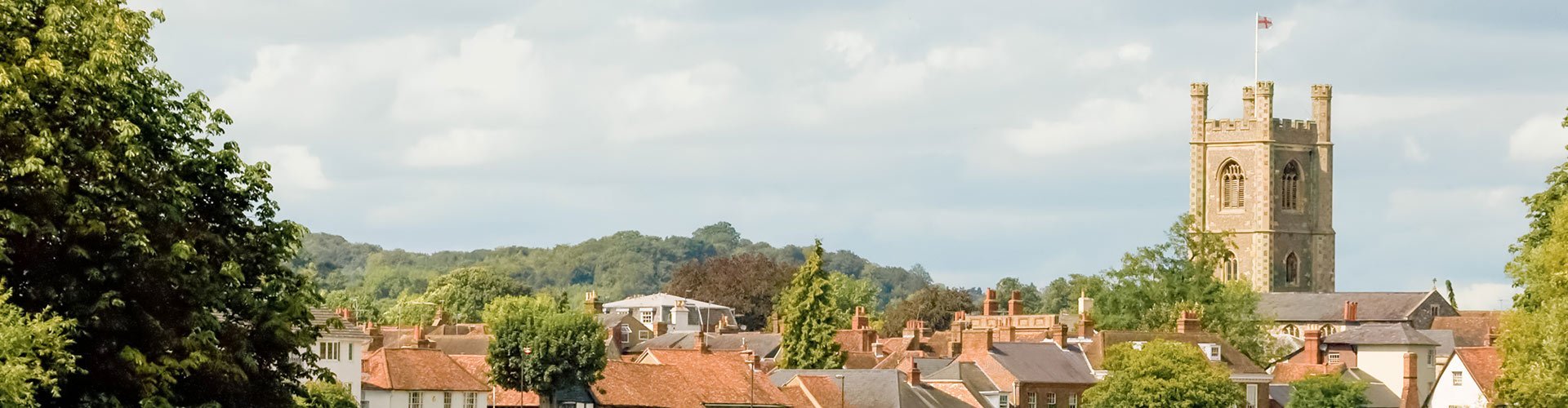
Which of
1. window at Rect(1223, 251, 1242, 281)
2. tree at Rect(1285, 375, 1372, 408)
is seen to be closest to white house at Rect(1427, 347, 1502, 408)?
tree at Rect(1285, 375, 1372, 408)

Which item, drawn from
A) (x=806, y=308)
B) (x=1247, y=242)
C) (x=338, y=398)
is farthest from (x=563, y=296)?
(x=338, y=398)

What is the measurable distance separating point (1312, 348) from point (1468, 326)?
20.6 m

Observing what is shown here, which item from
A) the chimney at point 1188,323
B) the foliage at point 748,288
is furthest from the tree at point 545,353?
the foliage at point 748,288

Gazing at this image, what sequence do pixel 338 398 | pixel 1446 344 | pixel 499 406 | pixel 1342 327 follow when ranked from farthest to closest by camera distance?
pixel 1342 327 < pixel 1446 344 < pixel 499 406 < pixel 338 398

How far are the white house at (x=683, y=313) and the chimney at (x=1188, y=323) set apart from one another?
181 ft

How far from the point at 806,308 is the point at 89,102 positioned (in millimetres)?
72816

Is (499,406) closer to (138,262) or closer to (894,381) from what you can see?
(894,381)

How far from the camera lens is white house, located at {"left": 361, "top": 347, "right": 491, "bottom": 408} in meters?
90.9

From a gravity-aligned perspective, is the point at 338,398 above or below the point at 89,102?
below

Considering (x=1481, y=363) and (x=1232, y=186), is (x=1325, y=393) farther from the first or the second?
(x=1232, y=186)

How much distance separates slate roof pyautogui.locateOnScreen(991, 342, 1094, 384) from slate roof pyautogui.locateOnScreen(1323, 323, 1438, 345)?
61.7 feet

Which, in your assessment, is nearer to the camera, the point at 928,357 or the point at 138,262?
the point at 138,262

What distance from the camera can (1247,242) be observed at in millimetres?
174125

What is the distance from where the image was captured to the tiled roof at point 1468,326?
139050mm
